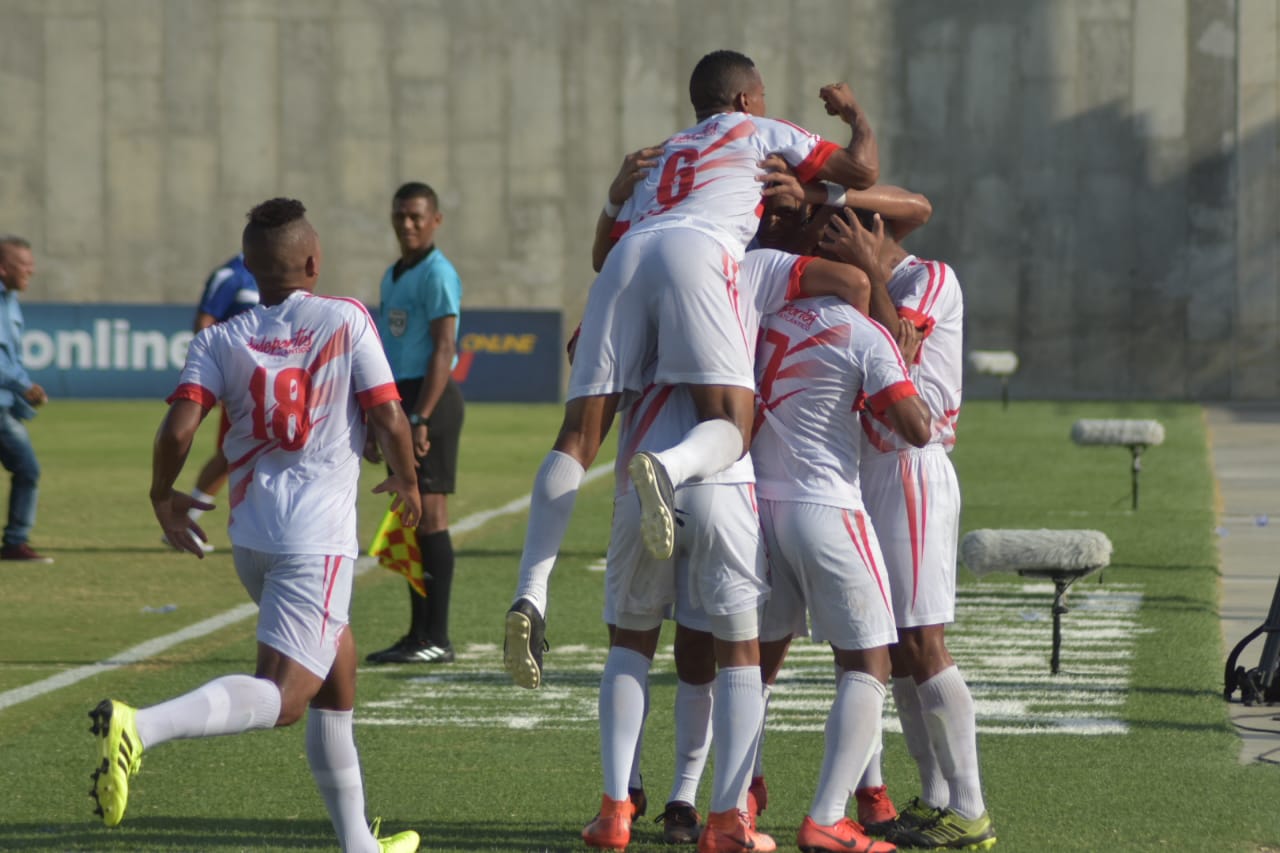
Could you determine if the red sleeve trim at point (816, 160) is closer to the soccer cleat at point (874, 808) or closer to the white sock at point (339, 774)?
the soccer cleat at point (874, 808)

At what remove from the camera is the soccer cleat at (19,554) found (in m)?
13.6

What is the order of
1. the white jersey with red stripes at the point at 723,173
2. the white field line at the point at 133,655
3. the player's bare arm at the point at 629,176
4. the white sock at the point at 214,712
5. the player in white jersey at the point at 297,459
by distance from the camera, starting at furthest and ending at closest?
the white field line at the point at 133,655 < the player's bare arm at the point at 629,176 < the white jersey with red stripes at the point at 723,173 < the player in white jersey at the point at 297,459 < the white sock at the point at 214,712

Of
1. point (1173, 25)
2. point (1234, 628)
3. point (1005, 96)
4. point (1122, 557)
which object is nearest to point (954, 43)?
point (1005, 96)

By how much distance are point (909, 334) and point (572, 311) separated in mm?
30444

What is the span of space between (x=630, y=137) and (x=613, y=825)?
3127cm

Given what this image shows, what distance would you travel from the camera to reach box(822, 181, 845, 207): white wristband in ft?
20.2

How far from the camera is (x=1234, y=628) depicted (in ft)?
35.3

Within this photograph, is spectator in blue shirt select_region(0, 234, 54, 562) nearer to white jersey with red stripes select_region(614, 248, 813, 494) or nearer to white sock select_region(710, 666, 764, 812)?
white jersey with red stripes select_region(614, 248, 813, 494)

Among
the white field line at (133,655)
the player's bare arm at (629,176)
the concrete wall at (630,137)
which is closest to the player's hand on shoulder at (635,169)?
the player's bare arm at (629,176)

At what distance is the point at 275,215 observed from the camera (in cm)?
562

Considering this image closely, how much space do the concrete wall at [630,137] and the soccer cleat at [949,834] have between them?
30.0 m

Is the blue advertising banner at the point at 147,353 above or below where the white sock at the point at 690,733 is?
above

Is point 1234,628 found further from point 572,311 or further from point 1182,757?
point 572,311

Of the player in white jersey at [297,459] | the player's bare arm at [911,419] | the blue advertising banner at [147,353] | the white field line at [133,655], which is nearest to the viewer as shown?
the player in white jersey at [297,459]
